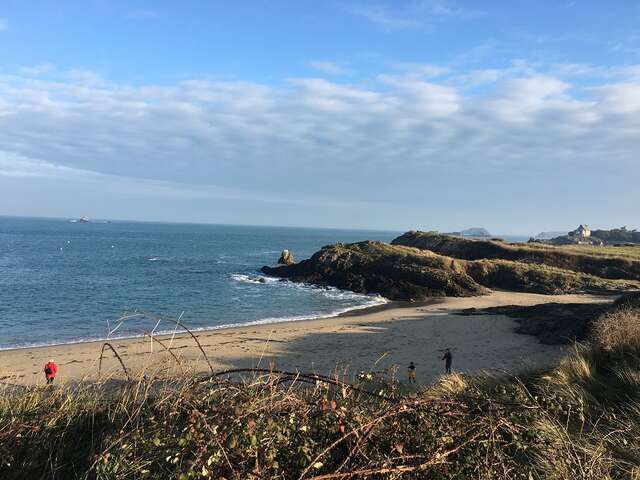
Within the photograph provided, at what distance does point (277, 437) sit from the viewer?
9.17 ft

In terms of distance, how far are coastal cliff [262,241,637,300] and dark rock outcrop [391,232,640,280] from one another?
394 cm

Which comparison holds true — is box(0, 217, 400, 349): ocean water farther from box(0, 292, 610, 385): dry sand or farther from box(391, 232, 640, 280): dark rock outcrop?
box(391, 232, 640, 280): dark rock outcrop

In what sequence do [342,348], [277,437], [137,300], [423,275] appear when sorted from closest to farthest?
[277,437] < [342,348] < [137,300] < [423,275]

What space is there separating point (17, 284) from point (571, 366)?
49.1 m

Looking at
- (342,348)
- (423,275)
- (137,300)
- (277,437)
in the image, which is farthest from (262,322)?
(277,437)

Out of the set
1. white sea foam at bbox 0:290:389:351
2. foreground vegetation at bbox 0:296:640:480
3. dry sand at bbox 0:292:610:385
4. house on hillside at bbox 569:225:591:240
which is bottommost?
white sea foam at bbox 0:290:389:351

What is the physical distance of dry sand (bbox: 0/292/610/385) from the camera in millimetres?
18188

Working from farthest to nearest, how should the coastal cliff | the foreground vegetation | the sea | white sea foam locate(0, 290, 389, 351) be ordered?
1. the coastal cliff
2. the sea
3. white sea foam locate(0, 290, 389, 351)
4. the foreground vegetation

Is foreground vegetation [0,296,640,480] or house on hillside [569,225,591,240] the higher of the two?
house on hillside [569,225,591,240]

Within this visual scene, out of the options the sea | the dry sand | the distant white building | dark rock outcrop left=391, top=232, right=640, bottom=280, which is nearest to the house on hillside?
the distant white building

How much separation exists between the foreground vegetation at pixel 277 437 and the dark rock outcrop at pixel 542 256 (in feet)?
181

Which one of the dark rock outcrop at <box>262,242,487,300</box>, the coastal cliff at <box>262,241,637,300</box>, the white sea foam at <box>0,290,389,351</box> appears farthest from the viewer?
the coastal cliff at <box>262,241,637,300</box>

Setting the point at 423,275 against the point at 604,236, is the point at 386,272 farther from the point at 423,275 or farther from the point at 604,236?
the point at 604,236

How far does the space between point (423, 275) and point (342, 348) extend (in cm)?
2313
